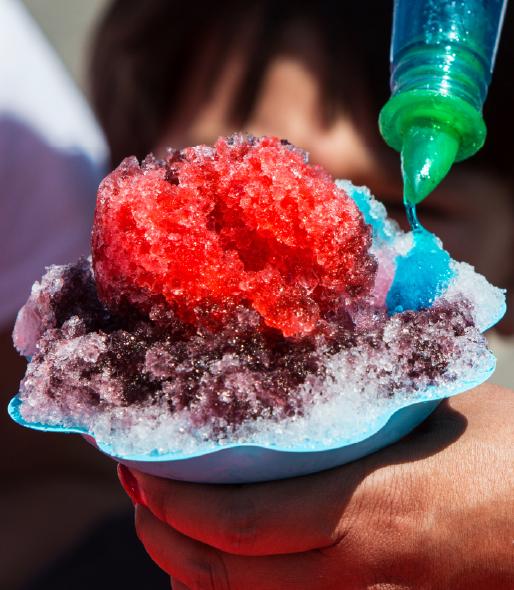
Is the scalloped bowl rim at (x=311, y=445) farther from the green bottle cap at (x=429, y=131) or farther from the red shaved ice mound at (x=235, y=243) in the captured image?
the green bottle cap at (x=429, y=131)

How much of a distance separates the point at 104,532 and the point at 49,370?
3.84ft

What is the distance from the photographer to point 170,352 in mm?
492

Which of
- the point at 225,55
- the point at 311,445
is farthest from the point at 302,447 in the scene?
the point at 225,55

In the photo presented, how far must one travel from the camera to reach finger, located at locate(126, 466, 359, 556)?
1.72ft

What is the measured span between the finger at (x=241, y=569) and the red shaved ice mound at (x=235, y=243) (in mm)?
227

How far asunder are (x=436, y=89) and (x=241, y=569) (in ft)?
1.61

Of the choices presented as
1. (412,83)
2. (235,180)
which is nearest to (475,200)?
(412,83)

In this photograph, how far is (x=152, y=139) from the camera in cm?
162

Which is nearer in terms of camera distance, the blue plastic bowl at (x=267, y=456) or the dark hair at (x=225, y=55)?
the blue plastic bowl at (x=267, y=456)

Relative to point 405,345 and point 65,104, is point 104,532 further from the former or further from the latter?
point 405,345

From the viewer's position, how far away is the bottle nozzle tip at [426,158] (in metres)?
0.61

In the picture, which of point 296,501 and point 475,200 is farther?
point 475,200

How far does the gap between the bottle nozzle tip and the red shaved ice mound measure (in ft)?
0.28

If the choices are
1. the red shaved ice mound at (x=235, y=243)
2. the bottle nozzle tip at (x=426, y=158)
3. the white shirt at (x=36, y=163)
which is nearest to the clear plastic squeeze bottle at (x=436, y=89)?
the bottle nozzle tip at (x=426, y=158)
